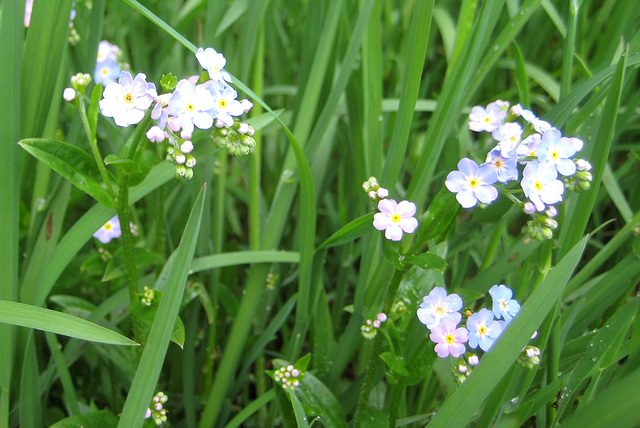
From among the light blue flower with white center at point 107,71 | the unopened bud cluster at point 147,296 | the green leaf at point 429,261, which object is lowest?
the unopened bud cluster at point 147,296

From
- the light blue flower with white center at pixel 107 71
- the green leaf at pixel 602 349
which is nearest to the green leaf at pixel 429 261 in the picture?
the green leaf at pixel 602 349

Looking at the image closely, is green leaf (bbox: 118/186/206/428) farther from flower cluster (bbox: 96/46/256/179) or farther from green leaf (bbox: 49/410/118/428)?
green leaf (bbox: 49/410/118/428)

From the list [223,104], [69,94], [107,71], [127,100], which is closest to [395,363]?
[223,104]

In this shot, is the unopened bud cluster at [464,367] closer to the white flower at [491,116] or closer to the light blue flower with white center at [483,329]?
the light blue flower with white center at [483,329]

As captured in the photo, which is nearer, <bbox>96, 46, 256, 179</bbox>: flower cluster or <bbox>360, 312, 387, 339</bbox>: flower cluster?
<bbox>96, 46, 256, 179</bbox>: flower cluster

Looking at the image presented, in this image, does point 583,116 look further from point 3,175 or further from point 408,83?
point 3,175

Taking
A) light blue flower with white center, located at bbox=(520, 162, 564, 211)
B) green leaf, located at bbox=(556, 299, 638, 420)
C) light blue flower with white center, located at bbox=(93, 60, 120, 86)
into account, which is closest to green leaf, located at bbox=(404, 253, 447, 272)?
light blue flower with white center, located at bbox=(520, 162, 564, 211)

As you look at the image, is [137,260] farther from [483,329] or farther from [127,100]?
[483,329]
